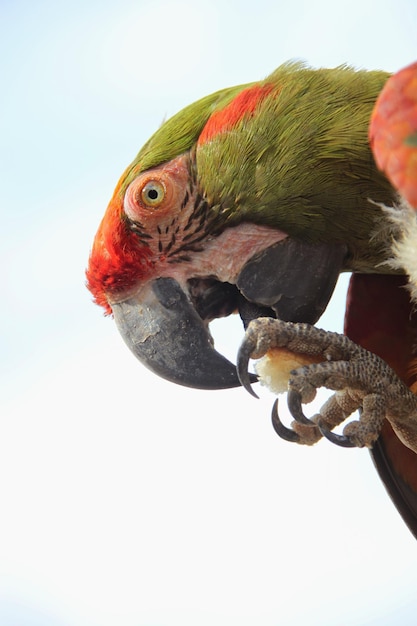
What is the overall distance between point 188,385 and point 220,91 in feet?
2.75

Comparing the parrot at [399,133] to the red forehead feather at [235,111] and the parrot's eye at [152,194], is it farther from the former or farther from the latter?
the parrot's eye at [152,194]

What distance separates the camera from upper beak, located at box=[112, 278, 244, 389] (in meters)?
2.53

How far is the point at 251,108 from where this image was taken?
2.55 metres

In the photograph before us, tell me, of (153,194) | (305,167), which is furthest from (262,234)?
(153,194)

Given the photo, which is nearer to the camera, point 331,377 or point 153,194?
point 331,377

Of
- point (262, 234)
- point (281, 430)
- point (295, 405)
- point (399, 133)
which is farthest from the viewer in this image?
point (262, 234)

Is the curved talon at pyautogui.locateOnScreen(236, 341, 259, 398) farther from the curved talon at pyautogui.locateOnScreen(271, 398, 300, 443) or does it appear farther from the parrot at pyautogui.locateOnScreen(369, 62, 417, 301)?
the parrot at pyautogui.locateOnScreen(369, 62, 417, 301)

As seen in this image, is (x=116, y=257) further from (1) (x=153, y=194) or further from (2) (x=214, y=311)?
(2) (x=214, y=311)

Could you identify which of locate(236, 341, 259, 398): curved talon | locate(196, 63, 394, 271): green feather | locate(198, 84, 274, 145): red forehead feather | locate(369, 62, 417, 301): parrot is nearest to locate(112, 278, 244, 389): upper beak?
locate(236, 341, 259, 398): curved talon

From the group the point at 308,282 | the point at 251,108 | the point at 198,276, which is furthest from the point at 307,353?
the point at 251,108

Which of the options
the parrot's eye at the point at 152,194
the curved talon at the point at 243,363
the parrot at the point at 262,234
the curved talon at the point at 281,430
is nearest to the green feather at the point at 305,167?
the parrot at the point at 262,234

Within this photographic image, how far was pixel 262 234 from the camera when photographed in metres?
2.53

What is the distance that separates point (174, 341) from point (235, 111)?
64cm

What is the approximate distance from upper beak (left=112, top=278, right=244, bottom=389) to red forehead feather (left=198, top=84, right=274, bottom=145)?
1.36 ft
